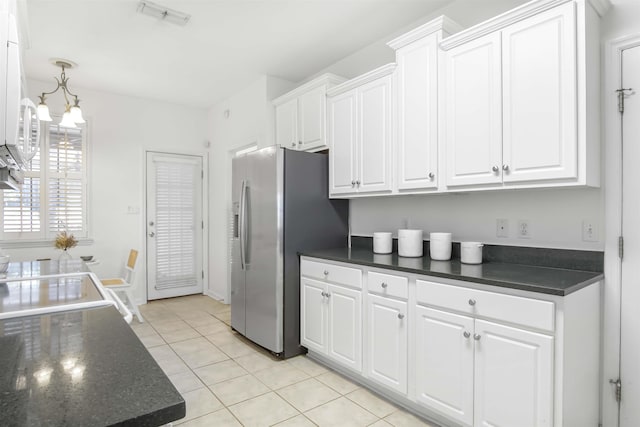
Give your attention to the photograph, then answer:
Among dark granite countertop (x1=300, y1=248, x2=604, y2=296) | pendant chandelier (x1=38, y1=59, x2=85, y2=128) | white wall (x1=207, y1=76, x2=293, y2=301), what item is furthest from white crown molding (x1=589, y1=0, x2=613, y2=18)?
pendant chandelier (x1=38, y1=59, x2=85, y2=128)

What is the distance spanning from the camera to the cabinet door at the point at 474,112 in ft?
6.75

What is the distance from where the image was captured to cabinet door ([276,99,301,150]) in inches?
144

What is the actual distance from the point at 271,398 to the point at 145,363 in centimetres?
183

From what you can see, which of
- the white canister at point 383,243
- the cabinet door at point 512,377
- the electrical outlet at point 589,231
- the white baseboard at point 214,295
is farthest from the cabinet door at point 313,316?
the white baseboard at point 214,295

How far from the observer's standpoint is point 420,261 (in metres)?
2.44

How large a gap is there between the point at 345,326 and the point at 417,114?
1592 millimetres

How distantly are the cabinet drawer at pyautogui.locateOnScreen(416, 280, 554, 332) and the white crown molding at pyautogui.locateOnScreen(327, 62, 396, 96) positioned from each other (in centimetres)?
158

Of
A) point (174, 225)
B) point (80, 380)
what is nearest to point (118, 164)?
point (174, 225)

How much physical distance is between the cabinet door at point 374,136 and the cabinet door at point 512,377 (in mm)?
1302

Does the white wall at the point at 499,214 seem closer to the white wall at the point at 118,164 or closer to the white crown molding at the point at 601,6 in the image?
the white crown molding at the point at 601,6

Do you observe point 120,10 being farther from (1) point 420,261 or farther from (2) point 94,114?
(1) point 420,261

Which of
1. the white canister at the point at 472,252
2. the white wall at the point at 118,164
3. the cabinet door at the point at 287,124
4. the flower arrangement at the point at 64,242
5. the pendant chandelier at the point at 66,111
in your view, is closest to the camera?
the white canister at the point at 472,252

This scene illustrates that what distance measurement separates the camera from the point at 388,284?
230cm

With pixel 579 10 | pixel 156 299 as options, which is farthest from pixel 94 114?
pixel 579 10
